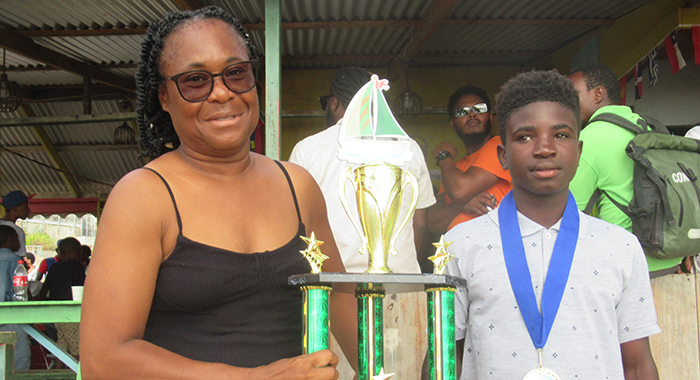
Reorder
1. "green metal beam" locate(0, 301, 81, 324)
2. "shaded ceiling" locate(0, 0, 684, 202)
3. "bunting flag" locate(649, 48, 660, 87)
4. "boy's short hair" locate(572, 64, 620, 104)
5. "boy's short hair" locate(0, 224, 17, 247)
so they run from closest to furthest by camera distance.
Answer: "boy's short hair" locate(572, 64, 620, 104) < "green metal beam" locate(0, 301, 81, 324) < "shaded ceiling" locate(0, 0, 684, 202) < "bunting flag" locate(649, 48, 660, 87) < "boy's short hair" locate(0, 224, 17, 247)

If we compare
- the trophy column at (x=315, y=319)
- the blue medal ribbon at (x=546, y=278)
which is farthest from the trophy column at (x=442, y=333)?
the blue medal ribbon at (x=546, y=278)

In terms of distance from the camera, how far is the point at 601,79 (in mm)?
3131

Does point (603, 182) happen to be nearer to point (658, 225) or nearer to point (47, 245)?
point (658, 225)

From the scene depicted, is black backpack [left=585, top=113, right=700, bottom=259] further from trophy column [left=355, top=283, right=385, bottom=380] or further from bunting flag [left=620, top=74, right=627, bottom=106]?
bunting flag [left=620, top=74, right=627, bottom=106]

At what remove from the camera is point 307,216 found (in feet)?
5.13

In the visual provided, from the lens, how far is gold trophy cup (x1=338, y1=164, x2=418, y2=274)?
54.5 inches

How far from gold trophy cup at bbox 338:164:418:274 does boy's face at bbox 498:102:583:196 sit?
58cm

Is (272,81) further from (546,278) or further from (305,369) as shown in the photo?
(305,369)

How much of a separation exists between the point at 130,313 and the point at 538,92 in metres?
1.42

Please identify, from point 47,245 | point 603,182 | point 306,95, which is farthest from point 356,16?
point 47,245

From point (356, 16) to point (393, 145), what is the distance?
4583mm

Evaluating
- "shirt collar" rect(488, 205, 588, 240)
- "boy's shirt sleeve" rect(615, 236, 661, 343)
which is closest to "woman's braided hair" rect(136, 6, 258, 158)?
"shirt collar" rect(488, 205, 588, 240)

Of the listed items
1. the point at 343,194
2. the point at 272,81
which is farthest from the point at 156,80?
the point at 272,81

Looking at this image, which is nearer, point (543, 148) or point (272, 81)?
point (543, 148)
